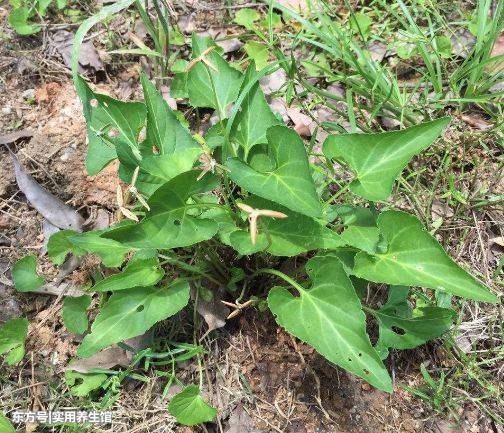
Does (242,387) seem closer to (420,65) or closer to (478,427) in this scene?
(478,427)

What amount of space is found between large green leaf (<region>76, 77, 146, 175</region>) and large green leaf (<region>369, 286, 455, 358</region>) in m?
0.92

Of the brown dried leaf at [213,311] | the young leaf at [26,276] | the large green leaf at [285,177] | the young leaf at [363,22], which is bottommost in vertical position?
the brown dried leaf at [213,311]

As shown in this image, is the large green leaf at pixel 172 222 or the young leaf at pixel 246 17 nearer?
the large green leaf at pixel 172 222

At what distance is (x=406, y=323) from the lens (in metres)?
1.59

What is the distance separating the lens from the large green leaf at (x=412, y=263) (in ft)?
4.06

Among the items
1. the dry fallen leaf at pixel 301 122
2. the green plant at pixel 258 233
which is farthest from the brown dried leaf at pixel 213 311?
the dry fallen leaf at pixel 301 122

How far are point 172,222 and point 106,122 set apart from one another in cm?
50

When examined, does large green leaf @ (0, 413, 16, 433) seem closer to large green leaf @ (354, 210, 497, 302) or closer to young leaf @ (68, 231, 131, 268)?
young leaf @ (68, 231, 131, 268)

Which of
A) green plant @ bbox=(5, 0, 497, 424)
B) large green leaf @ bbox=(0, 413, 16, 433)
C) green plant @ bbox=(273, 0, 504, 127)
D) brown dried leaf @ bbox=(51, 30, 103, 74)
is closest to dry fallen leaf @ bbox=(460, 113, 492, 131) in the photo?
green plant @ bbox=(273, 0, 504, 127)

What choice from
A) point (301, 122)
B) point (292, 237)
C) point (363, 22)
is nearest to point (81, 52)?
point (301, 122)

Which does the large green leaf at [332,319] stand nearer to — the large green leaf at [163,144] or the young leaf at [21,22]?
the large green leaf at [163,144]

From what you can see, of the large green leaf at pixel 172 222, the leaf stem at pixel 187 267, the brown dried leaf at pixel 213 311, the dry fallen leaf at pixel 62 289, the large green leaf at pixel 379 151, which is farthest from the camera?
the dry fallen leaf at pixel 62 289

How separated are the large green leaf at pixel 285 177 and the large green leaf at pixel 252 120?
0.21 metres

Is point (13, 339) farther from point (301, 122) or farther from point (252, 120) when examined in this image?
point (301, 122)
